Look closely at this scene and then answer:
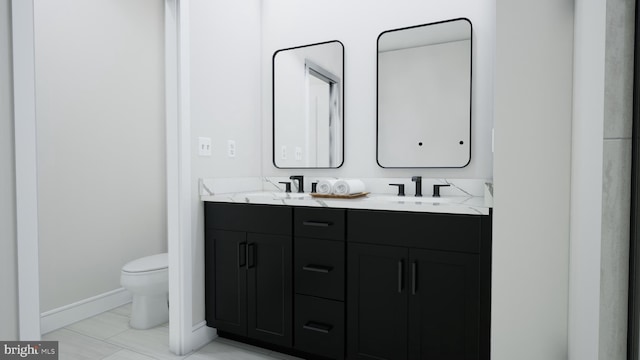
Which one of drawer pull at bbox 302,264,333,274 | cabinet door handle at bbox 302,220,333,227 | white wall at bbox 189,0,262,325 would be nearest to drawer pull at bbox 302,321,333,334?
drawer pull at bbox 302,264,333,274

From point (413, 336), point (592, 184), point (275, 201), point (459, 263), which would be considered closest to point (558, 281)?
point (459, 263)

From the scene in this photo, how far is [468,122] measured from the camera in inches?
79.7

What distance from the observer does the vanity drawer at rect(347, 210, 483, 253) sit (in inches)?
58.9

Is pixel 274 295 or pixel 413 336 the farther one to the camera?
pixel 274 295

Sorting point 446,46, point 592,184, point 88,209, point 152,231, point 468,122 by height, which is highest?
point 446,46

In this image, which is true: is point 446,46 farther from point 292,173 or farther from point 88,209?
point 88,209

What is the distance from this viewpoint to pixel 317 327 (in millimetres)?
1820

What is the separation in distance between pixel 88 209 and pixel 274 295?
158 centimetres

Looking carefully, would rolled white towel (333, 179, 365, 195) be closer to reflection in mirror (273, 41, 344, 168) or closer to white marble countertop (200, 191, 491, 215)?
white marble countertop (200, 191, 491, 215)

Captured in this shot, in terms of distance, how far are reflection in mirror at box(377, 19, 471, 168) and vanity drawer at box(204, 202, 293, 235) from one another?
76 cm

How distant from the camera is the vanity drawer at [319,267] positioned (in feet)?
5.81

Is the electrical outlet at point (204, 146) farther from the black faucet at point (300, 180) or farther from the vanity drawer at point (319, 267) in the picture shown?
the vanity drawer at point (319, 267)

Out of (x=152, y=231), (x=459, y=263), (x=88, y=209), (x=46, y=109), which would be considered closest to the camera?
(x=459, y=263)

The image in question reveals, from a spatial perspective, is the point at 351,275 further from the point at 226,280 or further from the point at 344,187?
the point at 226,280
